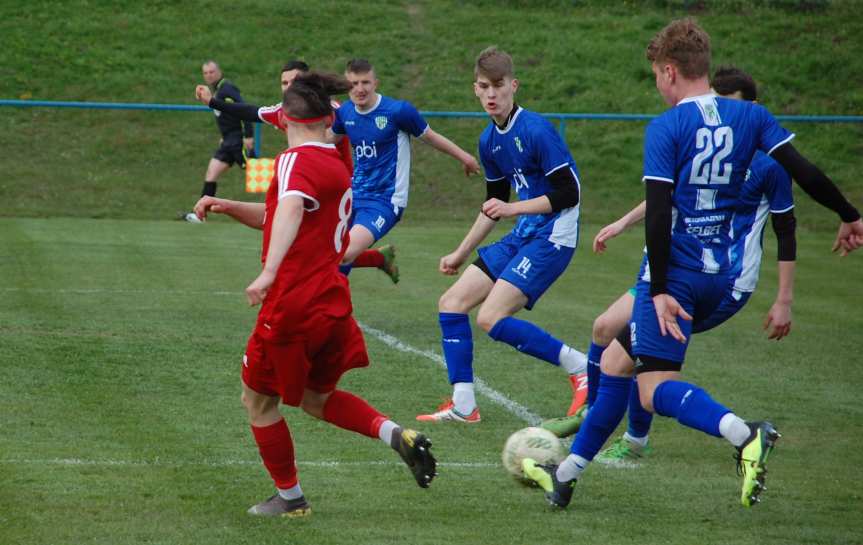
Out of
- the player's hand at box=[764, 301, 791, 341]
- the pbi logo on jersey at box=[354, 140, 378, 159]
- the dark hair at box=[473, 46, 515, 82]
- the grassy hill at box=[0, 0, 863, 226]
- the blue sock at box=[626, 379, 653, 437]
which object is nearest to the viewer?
the player's hand at box=[764, 301, 791, 341]

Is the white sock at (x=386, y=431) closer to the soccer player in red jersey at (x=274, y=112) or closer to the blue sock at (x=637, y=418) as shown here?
the blue sock at (x=637, y=418)

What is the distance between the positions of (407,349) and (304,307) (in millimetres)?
4852

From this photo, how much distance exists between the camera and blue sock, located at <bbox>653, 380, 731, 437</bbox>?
511 cm

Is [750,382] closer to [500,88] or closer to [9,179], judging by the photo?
[500,88]

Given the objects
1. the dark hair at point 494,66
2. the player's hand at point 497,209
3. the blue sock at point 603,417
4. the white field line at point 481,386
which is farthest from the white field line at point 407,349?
the dark hair at point 494,66

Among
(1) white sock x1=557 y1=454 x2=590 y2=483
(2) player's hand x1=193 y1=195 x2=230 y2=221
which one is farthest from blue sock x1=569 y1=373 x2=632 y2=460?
(2) player's hand x1=193 y1=195 x2=230 y2=221

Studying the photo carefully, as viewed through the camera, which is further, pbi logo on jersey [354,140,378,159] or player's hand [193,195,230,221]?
pbi logo on jersey [354,140,378,159]

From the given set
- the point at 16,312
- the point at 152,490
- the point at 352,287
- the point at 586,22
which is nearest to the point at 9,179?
the point at 352,287

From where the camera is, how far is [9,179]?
22062 mm

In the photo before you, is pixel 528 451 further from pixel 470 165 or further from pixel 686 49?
pixel 470 165

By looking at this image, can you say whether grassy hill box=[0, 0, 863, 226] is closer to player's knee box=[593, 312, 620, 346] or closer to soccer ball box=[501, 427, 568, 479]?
player's knee box=[593, 312, 620, 346]

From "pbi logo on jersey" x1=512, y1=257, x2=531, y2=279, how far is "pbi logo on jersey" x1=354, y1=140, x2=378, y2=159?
8.71 feet

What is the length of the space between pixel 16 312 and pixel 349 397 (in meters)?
6.17

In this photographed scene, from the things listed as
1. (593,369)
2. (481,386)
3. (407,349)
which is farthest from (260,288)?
(407,349)
